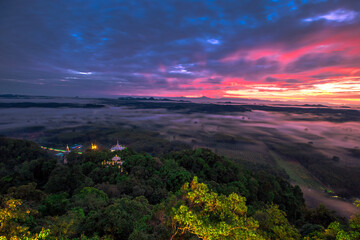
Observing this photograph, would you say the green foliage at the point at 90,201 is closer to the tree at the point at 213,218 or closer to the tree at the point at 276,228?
the tree at the point at 213,218

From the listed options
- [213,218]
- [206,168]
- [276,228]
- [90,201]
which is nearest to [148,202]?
[90,201]

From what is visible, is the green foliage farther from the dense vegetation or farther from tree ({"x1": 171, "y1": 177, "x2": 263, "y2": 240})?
tree ({"x1": 171, "y1": 177, "x2": 263, "y2": 240})

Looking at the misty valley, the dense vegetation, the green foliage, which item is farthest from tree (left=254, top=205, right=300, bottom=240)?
the green foliage

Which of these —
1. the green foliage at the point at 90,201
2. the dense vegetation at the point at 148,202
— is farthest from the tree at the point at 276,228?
the green foliage at the point at 90,201

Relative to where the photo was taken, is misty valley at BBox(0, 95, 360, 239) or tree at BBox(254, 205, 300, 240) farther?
misty valley at BBox(0, 95, 360, 239)

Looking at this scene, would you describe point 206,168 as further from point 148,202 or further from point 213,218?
point 213,218

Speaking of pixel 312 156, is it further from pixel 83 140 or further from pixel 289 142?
pixel 83 140
